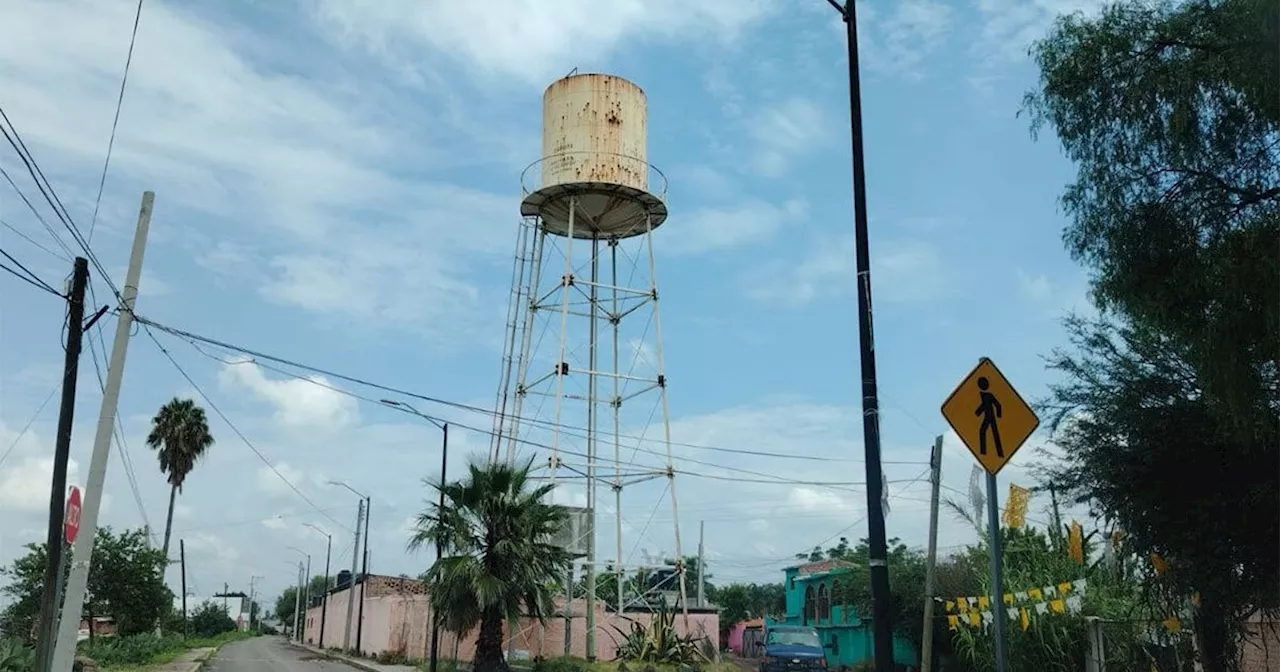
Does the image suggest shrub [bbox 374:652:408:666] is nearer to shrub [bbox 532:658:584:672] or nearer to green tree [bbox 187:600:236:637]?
shrub [bbox 532:658:584:672]

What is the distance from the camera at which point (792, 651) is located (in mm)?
30234

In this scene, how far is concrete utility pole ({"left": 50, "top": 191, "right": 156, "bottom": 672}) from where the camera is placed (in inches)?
559

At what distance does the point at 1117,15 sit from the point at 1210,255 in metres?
2.60

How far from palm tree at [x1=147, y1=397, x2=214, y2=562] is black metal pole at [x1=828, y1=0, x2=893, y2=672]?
54.4 meters

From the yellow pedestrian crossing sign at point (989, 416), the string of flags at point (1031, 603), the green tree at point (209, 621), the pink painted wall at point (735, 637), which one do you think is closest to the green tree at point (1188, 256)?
the yellow pedestrian crossing sign at point (989, 416)

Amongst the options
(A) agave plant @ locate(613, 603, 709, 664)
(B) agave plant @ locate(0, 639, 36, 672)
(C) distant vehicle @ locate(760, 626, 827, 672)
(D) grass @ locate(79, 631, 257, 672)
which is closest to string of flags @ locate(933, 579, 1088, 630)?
(C) distant vehicle @ locate(760, 626, 827, 672)

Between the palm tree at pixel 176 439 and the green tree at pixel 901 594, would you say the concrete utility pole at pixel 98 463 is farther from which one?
the palm tree at pixel 176 439

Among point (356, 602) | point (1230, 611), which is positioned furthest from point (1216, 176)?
point (356, 602)

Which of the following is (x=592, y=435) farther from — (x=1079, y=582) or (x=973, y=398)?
(x=973, y=398)

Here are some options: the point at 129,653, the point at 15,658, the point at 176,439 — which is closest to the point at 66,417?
the point at 15,658

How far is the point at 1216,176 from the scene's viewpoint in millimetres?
9680

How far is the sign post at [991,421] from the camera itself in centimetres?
729

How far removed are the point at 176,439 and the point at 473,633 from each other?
3069 cm

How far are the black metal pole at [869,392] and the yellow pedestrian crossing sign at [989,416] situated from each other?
6.41 feet
